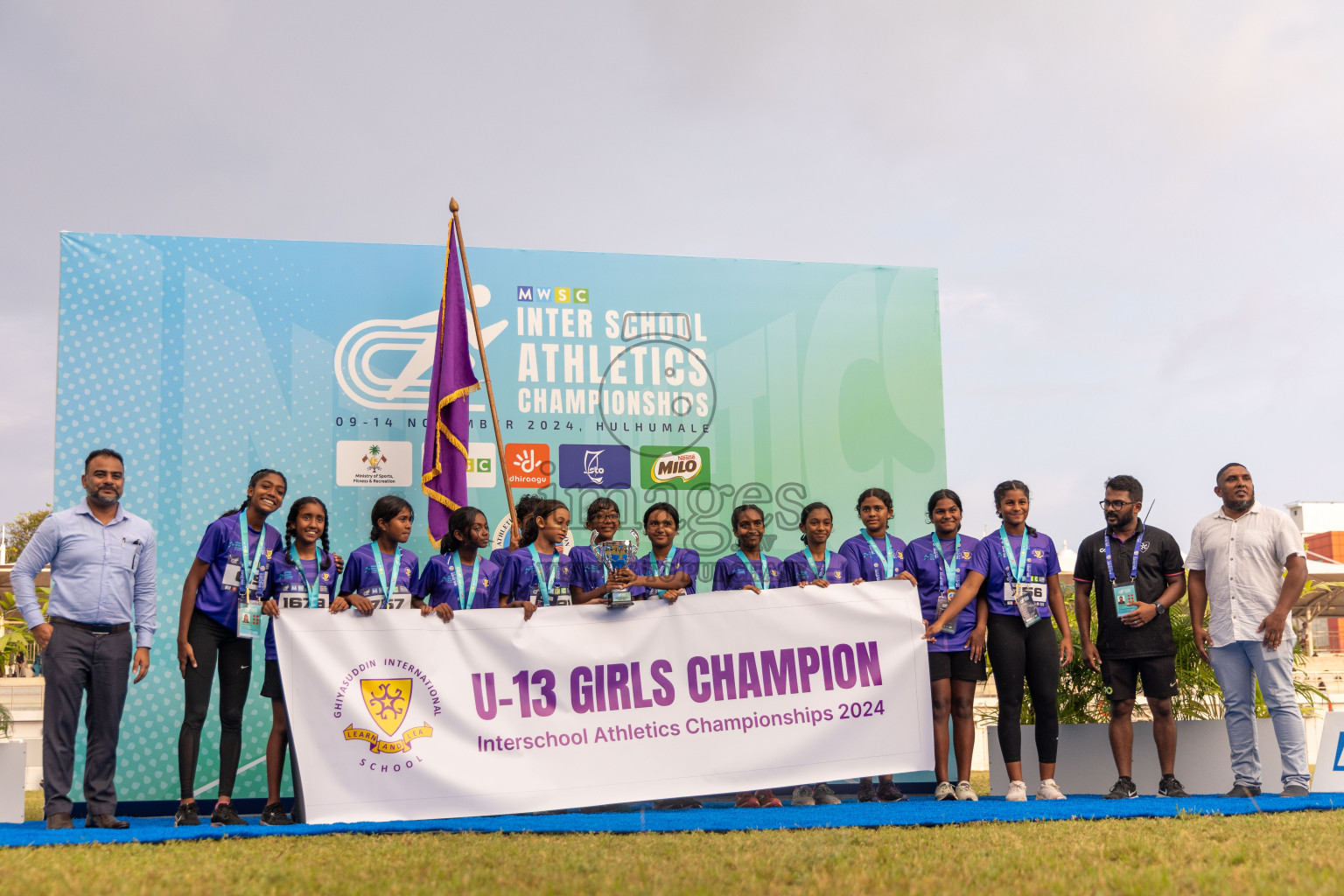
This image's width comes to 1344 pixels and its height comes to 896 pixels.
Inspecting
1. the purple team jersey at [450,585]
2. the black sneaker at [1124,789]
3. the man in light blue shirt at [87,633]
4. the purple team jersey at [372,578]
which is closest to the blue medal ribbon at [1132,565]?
the black sneaker at [1124,789]

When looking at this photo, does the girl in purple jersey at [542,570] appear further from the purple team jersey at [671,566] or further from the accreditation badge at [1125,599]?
the accreditation badge at [1125,599]

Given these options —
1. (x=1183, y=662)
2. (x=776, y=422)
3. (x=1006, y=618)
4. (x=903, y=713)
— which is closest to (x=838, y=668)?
(x=903, y=713)

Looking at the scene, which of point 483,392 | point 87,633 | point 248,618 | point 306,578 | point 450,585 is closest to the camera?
point 87,633

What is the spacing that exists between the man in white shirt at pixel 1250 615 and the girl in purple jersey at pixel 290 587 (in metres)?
4.66

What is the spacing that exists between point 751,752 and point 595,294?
3640 mm

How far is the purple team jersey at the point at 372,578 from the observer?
5.25 meters

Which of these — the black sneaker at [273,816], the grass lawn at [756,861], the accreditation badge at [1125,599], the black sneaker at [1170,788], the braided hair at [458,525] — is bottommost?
the black sneaker at [1170,788]

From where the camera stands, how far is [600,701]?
4973 mm

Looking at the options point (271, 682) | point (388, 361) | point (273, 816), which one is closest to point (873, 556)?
point (271, 682)

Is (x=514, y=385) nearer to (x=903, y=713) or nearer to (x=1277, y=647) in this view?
(x=903, y=713)

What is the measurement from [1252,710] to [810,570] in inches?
93.5

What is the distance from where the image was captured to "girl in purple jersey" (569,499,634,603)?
5094 millimetres

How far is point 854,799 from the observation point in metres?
6.29

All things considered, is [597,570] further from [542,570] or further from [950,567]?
[950,567]
